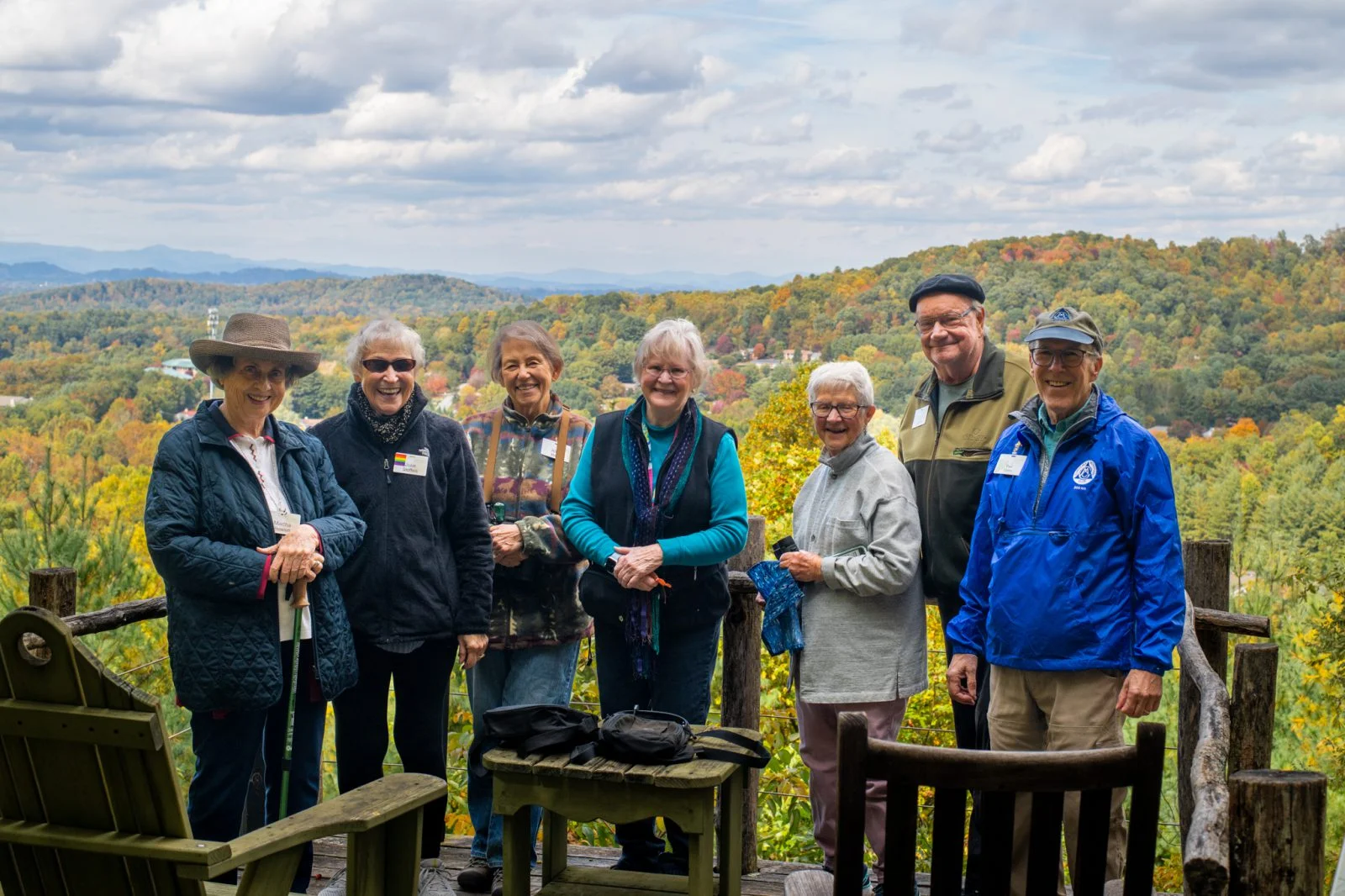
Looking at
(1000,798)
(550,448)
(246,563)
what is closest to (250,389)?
(246,563)

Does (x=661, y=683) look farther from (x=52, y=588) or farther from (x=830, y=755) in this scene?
(x=52, y=588)

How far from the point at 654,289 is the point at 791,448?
102ft

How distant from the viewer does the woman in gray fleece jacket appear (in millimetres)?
3205

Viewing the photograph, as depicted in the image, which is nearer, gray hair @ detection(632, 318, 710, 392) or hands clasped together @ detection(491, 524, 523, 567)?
gray hair @ detection(632, 318, 710, 392)

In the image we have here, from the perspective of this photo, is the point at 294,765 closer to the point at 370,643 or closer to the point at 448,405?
the point at 370,643

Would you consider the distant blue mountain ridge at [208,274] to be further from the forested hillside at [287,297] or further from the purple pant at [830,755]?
the purple pant at [830,755]

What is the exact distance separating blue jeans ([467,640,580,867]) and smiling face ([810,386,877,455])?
0.92 metres

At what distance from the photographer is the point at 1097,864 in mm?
1995

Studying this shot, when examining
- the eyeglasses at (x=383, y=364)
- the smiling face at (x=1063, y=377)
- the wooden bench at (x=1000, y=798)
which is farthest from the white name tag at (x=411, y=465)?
the wooden bench at (x=1000, y=798)

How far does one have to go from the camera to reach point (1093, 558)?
2.78m

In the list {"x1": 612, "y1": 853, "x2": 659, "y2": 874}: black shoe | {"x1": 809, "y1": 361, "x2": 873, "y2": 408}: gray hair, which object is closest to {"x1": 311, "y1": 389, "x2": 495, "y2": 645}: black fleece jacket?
{"x1": 612, "y1": 853, "x2": 659, "y2": 874}: black shoe

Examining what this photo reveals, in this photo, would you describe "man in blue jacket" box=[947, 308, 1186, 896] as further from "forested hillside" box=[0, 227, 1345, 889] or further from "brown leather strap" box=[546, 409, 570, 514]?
"forested hillside" box=[0, 227, 1345, 889]

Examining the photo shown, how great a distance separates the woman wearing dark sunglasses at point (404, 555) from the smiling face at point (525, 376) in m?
0.20

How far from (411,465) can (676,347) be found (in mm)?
766
